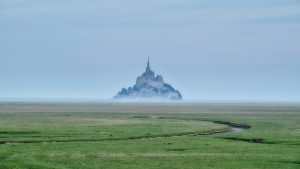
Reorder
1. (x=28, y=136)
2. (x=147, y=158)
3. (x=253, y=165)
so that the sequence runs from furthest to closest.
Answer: (x=28, y=136)
(x=147, y=158)
(x=253, y=165)

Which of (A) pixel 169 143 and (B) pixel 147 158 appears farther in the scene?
(A) pixel 169 143

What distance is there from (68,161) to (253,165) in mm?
15932

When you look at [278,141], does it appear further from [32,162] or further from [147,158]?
[32,162]

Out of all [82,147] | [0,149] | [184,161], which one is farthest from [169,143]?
[0,149]

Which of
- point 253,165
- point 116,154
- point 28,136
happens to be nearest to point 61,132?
point 28,136

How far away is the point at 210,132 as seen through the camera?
88.3 metres

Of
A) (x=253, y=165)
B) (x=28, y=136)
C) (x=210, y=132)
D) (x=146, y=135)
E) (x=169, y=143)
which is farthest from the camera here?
(x=210, y=132)

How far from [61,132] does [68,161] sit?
107ft

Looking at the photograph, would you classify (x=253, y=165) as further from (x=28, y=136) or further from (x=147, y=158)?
A: (x=28, y=136)

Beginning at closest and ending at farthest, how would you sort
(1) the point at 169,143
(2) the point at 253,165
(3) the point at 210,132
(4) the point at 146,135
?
1. (2) the point at 253,165
2. (1) the point at 169,143
3. (4) the point at 146,135
4. (3) the point at 210,132

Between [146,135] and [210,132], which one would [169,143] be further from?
[210,132]

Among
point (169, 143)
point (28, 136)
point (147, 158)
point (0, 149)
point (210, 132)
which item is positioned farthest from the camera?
point (210, 132)

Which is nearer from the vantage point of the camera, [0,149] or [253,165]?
[253,165]

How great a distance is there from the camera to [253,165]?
45.7 metres
